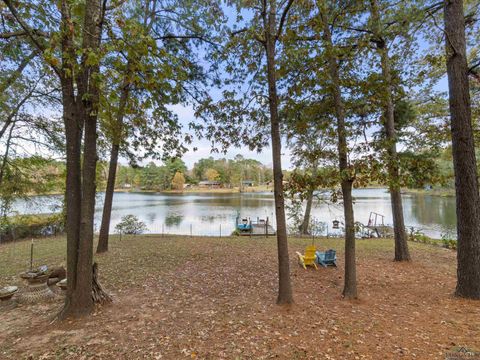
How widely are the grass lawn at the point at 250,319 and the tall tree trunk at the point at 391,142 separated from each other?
0.76 metres

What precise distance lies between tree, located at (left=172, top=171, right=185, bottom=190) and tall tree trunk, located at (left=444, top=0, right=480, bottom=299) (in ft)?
224

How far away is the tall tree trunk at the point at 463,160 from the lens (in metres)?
4.25

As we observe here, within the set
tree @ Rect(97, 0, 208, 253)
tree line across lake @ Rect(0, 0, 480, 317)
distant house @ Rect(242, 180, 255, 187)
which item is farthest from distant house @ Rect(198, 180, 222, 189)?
tree line across lake @ Rect(0, 0, 480, 317)

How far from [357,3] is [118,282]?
773 centimetres

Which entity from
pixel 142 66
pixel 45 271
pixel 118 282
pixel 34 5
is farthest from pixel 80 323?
pixel 34 5

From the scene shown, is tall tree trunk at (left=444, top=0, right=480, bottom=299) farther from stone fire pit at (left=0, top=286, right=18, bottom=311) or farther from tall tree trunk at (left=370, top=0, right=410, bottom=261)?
stone fire pit at (left=0, top=286, right=18, bottom=311)

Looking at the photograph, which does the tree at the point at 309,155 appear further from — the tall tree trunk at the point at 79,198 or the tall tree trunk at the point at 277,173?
the tall tree trunk at the point at 79,198

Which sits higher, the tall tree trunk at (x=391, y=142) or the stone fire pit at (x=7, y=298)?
the tall tree trunk at (x=391, y=142)

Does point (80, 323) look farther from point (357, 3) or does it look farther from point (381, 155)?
point (357, 3)

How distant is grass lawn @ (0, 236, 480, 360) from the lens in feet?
9.51

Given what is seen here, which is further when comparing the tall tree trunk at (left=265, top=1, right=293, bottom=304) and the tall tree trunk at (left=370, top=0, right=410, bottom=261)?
the tall tree trunk at (left=265, top=1, right=293, bottom=304)

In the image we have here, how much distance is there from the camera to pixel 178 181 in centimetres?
6956

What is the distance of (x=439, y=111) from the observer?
831cm

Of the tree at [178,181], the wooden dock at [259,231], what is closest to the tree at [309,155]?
the wooden dock at [259,231]
